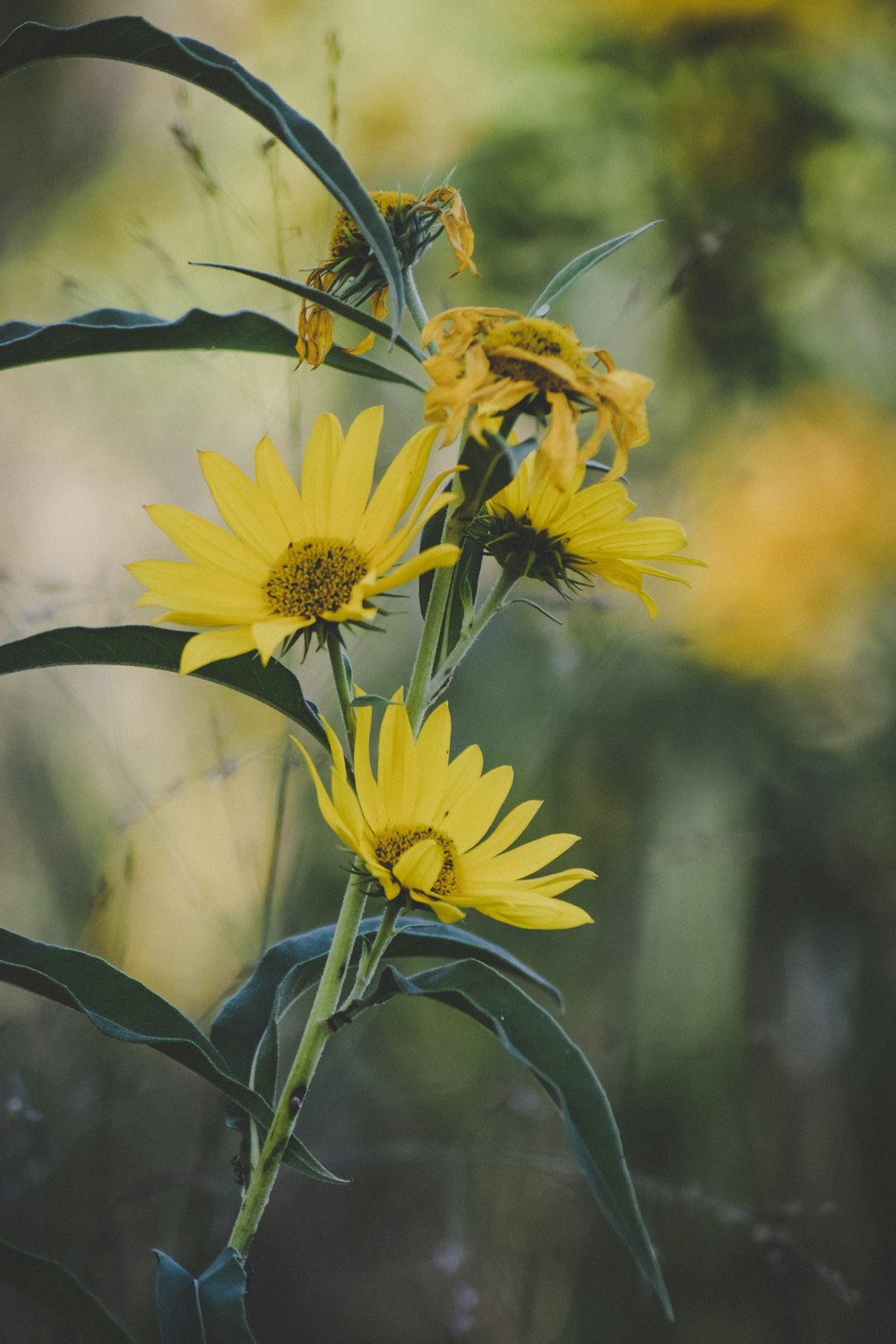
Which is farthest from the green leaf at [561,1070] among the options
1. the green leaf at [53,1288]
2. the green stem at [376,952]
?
the green leaf at [53,1288]

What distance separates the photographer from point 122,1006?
0.98ft

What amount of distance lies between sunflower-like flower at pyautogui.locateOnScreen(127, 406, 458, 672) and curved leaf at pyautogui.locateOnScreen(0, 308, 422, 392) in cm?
2

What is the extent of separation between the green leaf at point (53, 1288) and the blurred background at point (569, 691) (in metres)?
0.48

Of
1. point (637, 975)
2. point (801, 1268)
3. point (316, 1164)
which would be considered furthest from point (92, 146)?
point (801, 1268)

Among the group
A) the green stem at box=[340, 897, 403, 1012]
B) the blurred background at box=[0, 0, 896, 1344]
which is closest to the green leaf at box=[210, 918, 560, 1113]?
the green stem at box=[340, 897, 403, 1012]

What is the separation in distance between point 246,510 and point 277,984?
0.16 meters

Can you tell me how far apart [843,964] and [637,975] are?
7.8 inches

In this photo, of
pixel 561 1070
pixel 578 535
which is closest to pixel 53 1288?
pixel 561 1070

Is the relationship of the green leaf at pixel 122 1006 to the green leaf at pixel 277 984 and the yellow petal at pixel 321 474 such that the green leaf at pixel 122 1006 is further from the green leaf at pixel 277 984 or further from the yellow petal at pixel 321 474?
the yellow petal at pixel 321 474

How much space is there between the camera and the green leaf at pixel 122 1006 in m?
0.28

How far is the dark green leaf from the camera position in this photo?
26 cm

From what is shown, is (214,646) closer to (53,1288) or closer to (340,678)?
(340,678)

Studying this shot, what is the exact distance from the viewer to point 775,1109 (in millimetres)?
981

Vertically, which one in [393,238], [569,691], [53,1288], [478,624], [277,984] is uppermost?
[569,691]
